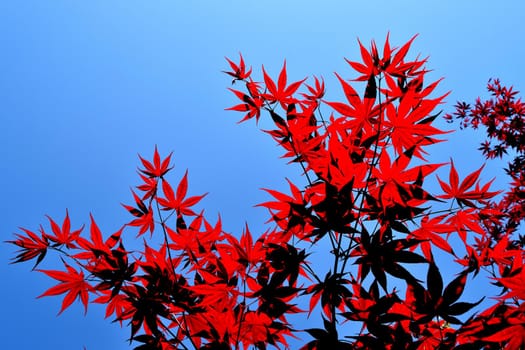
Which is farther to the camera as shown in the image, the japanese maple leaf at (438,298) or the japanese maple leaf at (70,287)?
the japanese maple leaf at (70,287)

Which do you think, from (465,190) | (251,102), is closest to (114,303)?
(251,102)

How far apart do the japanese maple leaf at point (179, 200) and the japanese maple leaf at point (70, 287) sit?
2.07 ft

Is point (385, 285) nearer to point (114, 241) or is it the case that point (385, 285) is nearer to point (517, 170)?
point (114, 241)

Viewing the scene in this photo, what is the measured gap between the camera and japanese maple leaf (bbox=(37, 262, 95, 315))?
1.79 meters

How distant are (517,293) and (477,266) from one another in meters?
0.58

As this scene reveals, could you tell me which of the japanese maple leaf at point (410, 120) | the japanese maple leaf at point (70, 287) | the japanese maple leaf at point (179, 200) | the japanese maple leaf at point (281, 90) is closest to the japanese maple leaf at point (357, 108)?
the japanese maple leaf at point (410, 120)

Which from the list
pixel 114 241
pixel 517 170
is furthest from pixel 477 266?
pixel 517 170

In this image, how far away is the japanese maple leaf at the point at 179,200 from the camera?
2242 millimetres

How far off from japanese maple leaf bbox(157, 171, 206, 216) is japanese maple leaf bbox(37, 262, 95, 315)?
63 centimetres

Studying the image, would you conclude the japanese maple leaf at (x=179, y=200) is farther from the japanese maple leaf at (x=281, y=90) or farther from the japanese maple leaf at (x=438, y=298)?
the japanese maple leaf at (x=438, y=298)

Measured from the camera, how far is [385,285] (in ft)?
4.17

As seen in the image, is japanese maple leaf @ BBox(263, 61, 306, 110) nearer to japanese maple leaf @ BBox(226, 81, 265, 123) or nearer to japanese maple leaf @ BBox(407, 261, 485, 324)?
japanese maple leaf @ BBox(226, 81, 265, 123)

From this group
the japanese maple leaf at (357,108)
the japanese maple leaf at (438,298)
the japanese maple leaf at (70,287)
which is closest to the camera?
the japanese maple leaf at (438,298)

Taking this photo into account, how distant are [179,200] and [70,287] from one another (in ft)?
2.48
